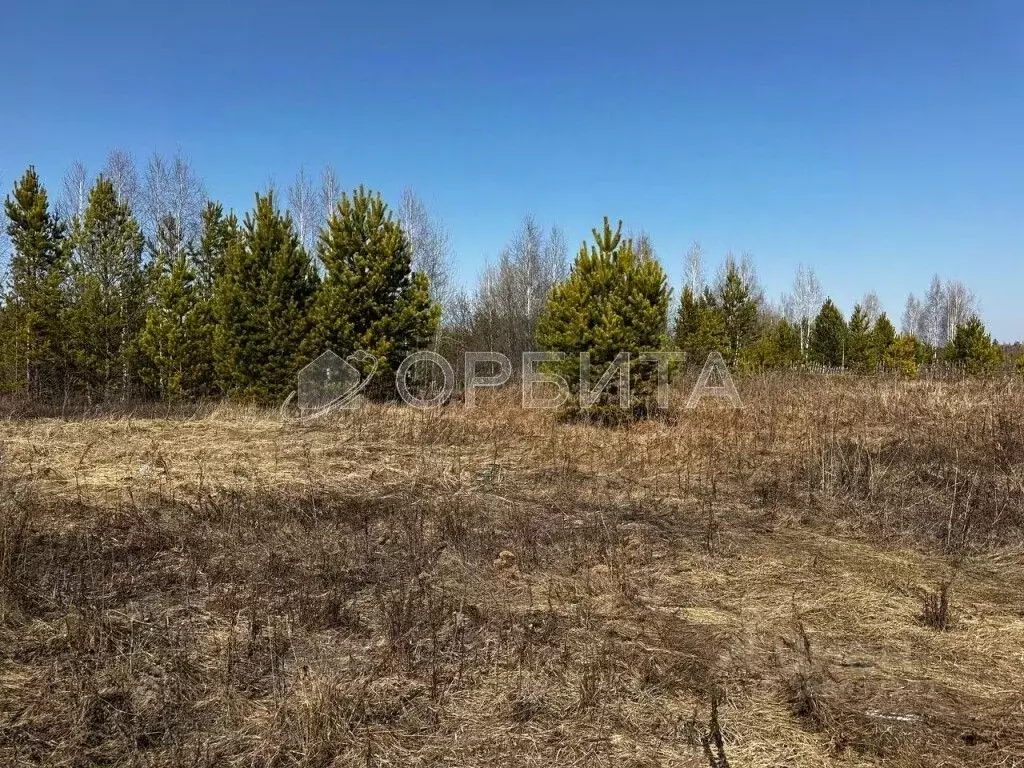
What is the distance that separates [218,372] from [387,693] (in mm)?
14653

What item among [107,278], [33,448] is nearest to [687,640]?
[33,448]

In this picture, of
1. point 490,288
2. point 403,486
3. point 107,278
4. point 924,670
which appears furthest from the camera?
point 490,288

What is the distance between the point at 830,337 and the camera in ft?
88.8

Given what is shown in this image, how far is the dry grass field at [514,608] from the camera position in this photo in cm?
282

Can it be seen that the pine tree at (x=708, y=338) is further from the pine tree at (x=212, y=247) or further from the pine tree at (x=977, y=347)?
the pine tree at (x=212, y=247)

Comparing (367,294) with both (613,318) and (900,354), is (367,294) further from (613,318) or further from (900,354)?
(900,354)

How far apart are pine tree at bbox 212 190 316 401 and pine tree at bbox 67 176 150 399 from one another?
4.82m

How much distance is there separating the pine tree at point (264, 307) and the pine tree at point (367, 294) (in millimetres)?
743

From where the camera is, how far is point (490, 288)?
122 feet

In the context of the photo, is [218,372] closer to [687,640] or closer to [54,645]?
[54,645]

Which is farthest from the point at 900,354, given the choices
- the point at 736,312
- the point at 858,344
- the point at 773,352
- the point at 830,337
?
the point at 736,312

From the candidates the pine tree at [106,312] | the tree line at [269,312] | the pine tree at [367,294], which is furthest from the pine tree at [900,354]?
the pine tree at [106,312]

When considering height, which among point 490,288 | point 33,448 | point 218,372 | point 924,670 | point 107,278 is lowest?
point 924,670

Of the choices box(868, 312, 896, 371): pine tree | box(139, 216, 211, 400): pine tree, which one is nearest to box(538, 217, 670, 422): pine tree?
box(139, 216, 211, 400): pine tree
